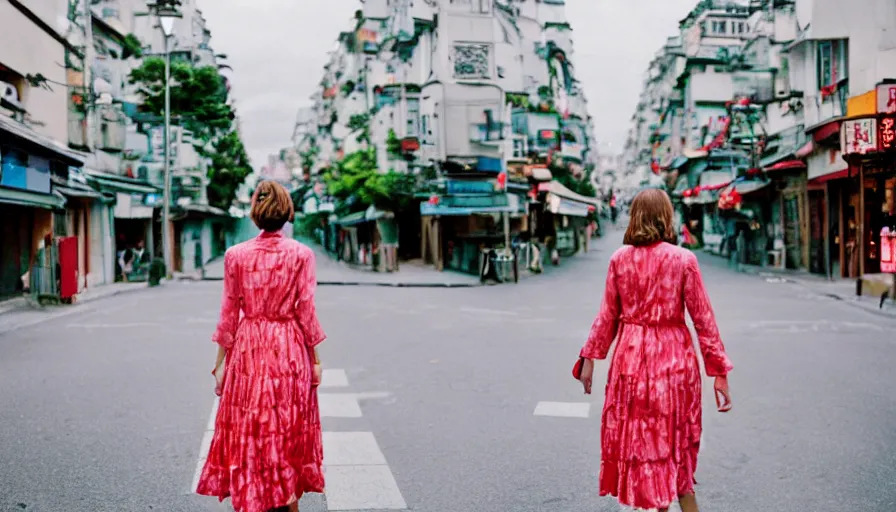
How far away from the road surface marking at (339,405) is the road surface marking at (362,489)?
5.48 ft

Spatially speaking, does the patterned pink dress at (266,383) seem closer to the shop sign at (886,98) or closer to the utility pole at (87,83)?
the shop sign at (886,98)

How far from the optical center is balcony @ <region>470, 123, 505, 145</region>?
3659cm

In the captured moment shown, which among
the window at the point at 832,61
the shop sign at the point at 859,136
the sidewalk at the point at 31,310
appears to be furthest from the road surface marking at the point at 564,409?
the window at the point at 832,61

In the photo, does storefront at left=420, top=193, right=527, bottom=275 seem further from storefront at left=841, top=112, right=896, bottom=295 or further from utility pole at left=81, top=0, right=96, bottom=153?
utility pole at left=81, top=0, right=96, bottom=153

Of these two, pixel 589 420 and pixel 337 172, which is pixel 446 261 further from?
pixel 589 420

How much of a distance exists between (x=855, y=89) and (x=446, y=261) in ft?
61.7

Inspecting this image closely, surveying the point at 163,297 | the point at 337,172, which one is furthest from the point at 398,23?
the point at 163,297

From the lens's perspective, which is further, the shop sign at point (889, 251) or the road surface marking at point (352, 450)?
the shop sign at point (889, 251)

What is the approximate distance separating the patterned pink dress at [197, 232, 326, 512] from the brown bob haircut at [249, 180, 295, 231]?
0.23ft

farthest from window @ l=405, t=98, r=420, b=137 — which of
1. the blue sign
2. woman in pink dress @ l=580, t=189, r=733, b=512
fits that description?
woman in pink dress @ l=580, t=189, r=733, b=512

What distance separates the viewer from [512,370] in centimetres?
953

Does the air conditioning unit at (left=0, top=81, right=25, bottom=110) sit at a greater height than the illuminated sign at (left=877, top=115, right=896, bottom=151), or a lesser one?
greater

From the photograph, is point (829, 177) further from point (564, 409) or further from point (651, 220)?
point (651, 220)

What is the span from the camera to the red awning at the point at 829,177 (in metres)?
23.2
